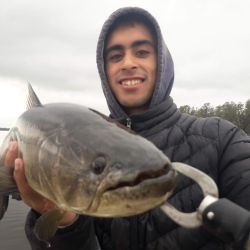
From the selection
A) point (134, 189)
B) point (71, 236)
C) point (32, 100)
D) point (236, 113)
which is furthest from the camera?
point (236, 113)

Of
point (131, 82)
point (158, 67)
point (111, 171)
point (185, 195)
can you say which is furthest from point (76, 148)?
point (158, 67)

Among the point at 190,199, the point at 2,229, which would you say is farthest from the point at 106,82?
the point at 2,229

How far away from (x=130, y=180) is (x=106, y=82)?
2440mm

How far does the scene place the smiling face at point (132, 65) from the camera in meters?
4.08

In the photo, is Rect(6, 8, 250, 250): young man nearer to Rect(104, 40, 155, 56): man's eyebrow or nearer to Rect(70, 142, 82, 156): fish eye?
Rect(104, 40, 155, 56): man's eyebrow

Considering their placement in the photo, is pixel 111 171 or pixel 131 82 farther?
pixel 131 82

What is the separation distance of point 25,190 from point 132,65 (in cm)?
166

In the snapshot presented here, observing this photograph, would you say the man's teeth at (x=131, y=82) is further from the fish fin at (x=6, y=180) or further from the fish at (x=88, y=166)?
the fish fin at (x=6, y=180)

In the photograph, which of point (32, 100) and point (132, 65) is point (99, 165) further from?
point (132, 65)

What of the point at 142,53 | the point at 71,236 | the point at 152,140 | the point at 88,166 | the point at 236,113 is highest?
the point at 142,53

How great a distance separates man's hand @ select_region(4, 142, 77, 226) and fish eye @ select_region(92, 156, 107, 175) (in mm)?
943

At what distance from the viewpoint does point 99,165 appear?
2.14 meters

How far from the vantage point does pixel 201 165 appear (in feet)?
11.3

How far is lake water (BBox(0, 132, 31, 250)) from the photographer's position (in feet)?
33.6
